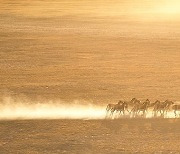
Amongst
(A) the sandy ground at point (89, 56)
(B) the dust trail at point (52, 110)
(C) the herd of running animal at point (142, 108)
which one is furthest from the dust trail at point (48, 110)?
(A) the sandy ground at point (89, 56)

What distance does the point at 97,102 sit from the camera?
15.8 metres

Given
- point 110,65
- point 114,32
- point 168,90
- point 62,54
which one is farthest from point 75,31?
point 168,90

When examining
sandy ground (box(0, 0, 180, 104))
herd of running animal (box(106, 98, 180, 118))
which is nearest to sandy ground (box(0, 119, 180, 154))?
herd of running animal (box(106, 98, 180, 118))

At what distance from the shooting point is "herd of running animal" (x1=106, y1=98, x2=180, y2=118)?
14.0 m

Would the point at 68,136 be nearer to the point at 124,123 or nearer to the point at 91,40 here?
the point at 124,123

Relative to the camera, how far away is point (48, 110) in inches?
584

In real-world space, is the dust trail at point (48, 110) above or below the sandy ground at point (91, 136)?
above

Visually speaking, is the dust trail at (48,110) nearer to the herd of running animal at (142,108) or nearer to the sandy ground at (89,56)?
the herd of running animal at (142,108)

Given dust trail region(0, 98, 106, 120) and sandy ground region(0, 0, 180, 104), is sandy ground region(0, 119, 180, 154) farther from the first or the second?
sandy ground region(0, 0, 180, 104)

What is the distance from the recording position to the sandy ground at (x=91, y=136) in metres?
11.8

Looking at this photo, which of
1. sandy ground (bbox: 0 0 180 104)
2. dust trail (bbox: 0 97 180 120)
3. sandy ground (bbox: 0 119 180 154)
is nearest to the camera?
sandy ground (bbox: 0 119 180 154)

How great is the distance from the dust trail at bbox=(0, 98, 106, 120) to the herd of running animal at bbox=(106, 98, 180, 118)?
432mm

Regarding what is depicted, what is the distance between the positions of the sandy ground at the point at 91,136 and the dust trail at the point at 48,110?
1.49ft

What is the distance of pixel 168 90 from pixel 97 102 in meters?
3.11
